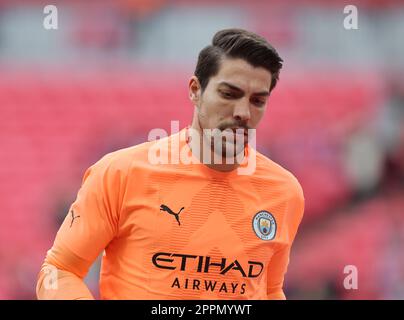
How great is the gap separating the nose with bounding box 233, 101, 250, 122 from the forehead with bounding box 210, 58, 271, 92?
6cm

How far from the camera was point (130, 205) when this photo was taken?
2996 millimetres

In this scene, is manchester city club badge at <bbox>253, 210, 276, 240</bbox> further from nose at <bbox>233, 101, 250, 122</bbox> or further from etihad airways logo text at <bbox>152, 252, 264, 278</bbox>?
nose at <bbox>233, 101, 250, 122</bbox>

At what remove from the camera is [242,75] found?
3.00 m

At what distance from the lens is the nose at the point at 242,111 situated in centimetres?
295

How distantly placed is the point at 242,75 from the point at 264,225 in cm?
59

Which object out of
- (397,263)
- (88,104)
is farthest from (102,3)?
(397,263)

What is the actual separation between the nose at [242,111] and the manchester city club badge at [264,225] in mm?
419

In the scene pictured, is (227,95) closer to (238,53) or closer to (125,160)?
(238,53)

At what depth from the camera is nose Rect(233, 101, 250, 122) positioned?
2.95 meters

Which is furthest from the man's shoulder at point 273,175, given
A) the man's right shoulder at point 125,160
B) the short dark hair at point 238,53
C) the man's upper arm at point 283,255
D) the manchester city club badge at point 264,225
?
the man's right shoulder at point 125,160

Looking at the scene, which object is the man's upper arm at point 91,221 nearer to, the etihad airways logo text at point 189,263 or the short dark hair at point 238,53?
the etihad airways logo text at point 189,263

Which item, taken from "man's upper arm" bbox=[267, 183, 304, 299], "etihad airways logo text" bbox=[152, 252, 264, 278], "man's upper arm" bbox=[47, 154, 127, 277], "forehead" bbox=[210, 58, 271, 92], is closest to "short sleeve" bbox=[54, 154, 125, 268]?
"man's upper arm" bbox=[47, 154, 127, 277]
